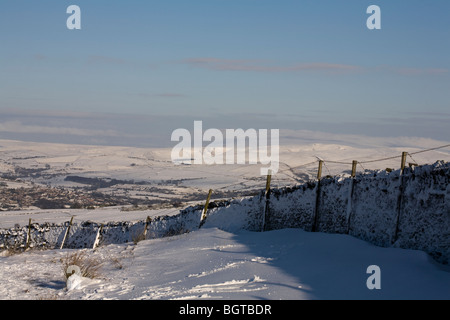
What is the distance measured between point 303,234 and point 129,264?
4.55 metres

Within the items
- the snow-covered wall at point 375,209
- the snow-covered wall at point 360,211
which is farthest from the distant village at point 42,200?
the snow-covered wall at point 375,209

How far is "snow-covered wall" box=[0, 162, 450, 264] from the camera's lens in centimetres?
1025

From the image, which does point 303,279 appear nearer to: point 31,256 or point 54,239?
point 31,256

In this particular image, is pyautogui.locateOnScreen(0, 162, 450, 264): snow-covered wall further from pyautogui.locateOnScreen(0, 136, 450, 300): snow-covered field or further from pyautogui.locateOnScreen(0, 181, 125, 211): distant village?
pyautogui.locateOnScreen(0, 181, 125, 211): distant village

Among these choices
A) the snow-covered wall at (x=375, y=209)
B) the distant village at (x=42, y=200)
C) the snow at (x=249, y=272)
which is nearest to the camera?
the snow at (x=249, y=272)

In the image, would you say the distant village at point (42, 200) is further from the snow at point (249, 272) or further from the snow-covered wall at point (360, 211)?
the snow at point (249, 272)

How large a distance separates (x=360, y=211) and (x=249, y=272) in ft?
13.2

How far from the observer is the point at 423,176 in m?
10.7

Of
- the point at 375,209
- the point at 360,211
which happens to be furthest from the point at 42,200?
the point at 375,209

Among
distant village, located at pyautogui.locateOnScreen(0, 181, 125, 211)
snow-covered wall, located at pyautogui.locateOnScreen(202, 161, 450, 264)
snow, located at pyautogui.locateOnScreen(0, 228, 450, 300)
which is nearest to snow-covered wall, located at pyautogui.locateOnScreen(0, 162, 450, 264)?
snow-covered wall, located at pyautogui.locateOnScreen(202, 161, 450, 264)

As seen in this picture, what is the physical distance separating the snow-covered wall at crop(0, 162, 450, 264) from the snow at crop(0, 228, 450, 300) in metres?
0.49

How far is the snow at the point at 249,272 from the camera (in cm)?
835

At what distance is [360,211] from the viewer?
40.9 feet

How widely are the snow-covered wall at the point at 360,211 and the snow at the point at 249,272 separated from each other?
49cm
